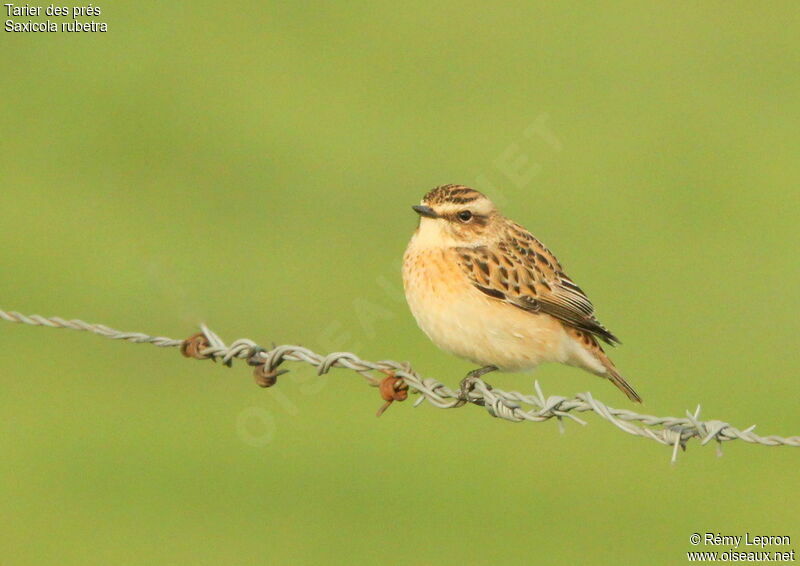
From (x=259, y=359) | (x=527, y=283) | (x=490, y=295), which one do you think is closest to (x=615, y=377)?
(x=527, y=283)

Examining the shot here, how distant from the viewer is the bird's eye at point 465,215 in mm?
8664

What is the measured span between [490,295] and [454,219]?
57 cm

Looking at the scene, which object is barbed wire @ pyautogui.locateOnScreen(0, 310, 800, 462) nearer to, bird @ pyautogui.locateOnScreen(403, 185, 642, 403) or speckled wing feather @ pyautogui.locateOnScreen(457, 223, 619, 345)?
bird @ pyautogui.locateOnScreen(403, 185, 642, 403)

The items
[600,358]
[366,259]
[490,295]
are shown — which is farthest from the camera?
[366,259]

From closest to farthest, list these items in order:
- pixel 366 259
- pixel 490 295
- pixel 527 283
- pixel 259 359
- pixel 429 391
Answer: pixel 429 391, pixel 259 359, pixel 490 295, pixel 527 283, pixel 366 259

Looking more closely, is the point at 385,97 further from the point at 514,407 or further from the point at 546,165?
the point at 514,407

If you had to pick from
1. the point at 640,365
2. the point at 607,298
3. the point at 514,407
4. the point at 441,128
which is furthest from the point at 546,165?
the point at 514,407

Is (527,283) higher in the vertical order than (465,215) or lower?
lower

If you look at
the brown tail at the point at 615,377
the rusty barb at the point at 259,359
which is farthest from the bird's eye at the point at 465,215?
the rusty barb at the point at 259,359

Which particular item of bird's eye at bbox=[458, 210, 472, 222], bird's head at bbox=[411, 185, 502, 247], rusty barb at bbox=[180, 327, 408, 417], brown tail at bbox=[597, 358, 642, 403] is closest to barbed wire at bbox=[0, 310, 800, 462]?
rusty barb at bbox=[180, 327, 408, 417]

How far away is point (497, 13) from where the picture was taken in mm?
27797

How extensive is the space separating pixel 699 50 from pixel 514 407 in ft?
67.0

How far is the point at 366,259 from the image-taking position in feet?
60.2

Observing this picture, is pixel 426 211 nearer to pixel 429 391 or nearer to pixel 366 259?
pixel 429 391
